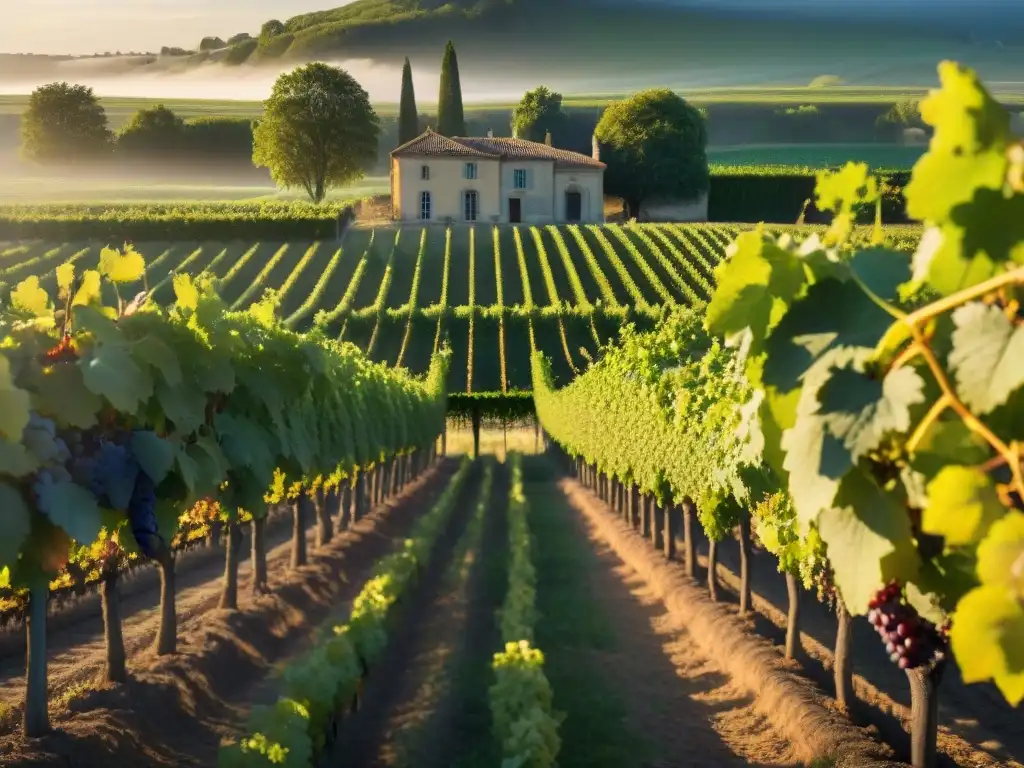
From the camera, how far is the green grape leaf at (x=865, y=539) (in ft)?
8.80

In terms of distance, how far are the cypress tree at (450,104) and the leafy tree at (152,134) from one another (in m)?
32.6

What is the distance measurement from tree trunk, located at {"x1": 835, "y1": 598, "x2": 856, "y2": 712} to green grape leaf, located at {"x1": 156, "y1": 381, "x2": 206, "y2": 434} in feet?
18.4

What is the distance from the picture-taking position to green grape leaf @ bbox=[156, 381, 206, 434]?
768 cm

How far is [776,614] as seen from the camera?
55.4 ft

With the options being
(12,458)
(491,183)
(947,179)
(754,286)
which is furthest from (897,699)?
(491,183)

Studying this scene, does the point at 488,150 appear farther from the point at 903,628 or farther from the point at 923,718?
the point at 903,628

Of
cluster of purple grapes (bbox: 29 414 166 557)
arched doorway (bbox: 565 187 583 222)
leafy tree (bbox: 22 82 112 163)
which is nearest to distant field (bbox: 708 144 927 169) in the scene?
arched doorway (bbox: 565 187 583 222)

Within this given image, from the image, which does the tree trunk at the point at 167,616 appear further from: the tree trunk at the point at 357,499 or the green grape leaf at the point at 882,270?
the tree trunk at the point at 357,499

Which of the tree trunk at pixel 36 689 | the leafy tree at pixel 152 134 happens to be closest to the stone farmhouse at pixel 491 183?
the leafy tree at pixel 152 134

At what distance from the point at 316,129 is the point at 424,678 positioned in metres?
87.2

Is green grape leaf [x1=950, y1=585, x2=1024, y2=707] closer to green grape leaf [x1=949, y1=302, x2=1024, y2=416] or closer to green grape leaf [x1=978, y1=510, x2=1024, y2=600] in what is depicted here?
green grape leaf [x1=978, y1=510, x2=1024, y2=600]

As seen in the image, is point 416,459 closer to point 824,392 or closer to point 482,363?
point 482,363

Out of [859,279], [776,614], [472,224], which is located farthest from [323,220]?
[859,279]

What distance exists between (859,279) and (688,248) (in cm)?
7474
